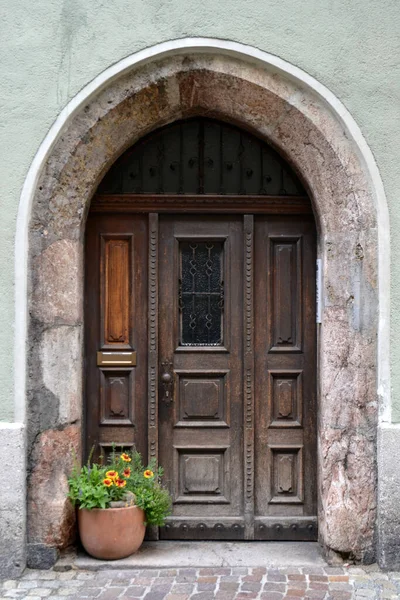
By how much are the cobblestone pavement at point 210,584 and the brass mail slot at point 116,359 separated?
1.35 meters

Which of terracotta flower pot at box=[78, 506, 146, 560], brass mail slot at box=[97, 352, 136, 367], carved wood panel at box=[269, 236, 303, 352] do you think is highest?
carved wood panel at box=[269, 236, 303, 352]

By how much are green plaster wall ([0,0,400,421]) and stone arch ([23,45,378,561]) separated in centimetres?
14

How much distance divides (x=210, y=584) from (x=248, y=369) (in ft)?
4.73

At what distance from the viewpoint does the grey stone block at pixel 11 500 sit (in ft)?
16.6

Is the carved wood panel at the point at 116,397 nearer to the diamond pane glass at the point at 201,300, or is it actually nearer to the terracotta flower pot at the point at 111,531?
the diamond pane glass at the point at 201,300

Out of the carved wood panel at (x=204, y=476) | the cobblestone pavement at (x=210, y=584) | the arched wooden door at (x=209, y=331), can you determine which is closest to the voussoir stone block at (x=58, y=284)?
the arched wooden door at (x=209, y=331)

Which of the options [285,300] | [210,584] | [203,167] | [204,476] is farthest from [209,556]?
[203,167]

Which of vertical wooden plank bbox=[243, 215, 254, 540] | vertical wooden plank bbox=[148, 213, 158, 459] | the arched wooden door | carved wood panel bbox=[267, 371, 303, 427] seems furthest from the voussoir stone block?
carved wood panel bbox=[267, 371, 303, 427]

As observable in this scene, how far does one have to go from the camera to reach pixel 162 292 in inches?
225

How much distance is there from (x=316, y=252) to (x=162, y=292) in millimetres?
1085

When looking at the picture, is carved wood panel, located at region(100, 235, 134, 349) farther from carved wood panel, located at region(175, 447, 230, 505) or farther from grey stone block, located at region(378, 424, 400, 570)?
grey stone block, located at region(378, 424, 400, 570)

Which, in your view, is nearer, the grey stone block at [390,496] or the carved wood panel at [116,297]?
the grey stone block at [390,496]

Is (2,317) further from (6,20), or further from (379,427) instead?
(379,427)

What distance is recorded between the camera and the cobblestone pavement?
4.79 meters
